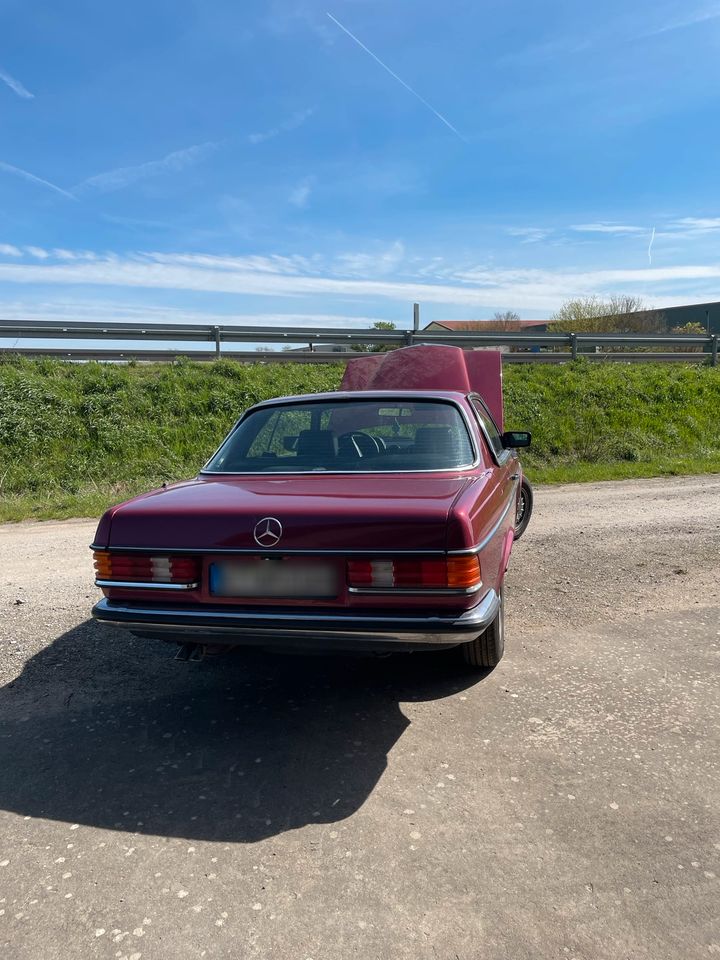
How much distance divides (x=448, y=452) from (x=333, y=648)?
1.36 meters

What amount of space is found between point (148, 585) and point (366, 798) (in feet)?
4.30

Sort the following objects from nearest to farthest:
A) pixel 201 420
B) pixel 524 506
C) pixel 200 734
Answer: pixel 200 734 → pixel 524 506 → pixel 201 420

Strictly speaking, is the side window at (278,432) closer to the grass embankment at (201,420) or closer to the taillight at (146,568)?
the taillight at (146,568)

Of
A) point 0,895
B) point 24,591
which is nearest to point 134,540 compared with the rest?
point 0,895

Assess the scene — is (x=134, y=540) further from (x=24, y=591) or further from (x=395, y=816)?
(x=24, y=591)

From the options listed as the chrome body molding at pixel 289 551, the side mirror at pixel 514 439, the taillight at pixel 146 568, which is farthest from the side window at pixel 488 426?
the taillight at pixel 146 568

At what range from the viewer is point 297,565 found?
3004 millimetres

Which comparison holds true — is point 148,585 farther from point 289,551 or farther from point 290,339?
point 290,339

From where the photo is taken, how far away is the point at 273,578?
3.03 m

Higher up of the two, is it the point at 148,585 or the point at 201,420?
the point at 148,585

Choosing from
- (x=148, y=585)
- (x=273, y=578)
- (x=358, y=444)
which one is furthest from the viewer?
(x=358, y=444)

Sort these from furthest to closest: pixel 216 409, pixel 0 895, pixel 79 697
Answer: pixel 216 409, pixel 79 697, pixel 0 895

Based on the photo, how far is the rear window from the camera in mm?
3830

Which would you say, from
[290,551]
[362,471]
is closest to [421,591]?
[290,551]
